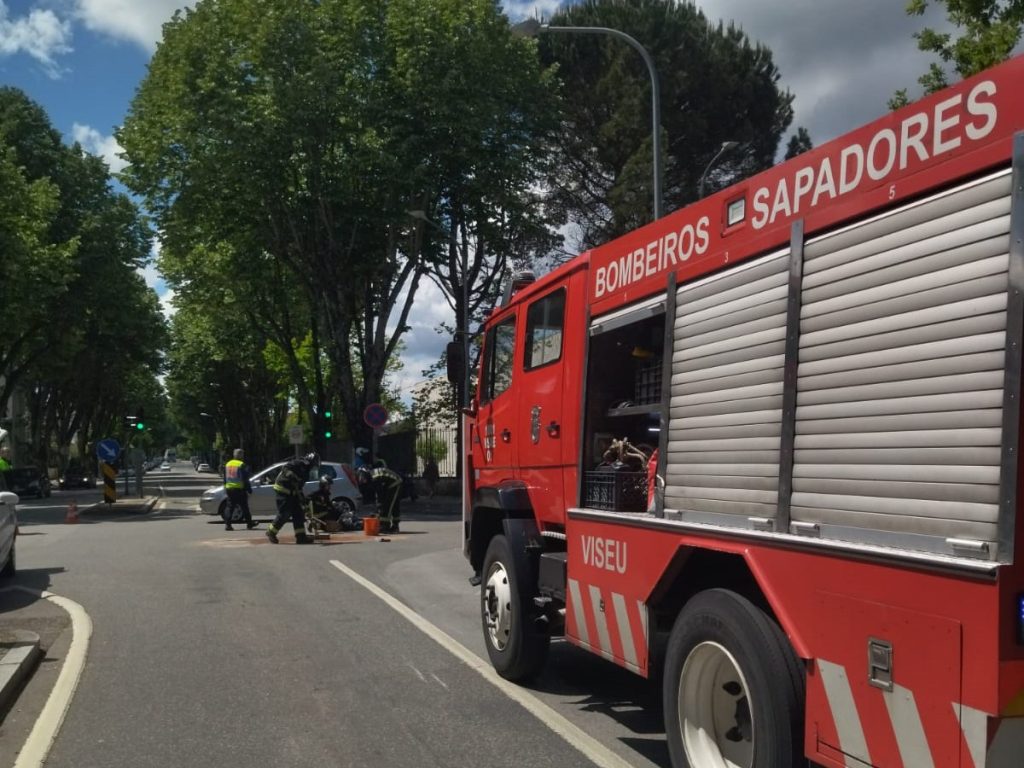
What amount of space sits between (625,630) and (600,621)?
0.34 metres

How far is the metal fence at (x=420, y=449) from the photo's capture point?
3647cm

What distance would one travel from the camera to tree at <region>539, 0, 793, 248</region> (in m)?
28.2

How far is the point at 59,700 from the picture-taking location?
6.47m

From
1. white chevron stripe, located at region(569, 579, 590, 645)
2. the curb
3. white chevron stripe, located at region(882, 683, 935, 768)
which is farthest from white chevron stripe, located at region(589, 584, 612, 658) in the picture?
the curb

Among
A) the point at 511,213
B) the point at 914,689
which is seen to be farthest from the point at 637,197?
the point at 914,689

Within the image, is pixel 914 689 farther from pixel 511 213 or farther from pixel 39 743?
pixel 511 213

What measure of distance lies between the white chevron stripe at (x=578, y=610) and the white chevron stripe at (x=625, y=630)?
47 cm

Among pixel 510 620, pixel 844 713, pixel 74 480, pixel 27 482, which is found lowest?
pixel 74 480

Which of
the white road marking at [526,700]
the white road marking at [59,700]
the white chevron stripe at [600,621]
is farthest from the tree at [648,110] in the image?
the white chevron stripe at [600,621]

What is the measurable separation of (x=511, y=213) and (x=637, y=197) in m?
3.82

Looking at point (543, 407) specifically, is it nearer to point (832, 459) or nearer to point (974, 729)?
point (832, 459)

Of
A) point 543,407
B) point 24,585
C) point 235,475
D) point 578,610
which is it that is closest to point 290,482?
point 24,585

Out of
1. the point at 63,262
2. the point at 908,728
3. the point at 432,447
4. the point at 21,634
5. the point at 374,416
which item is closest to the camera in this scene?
the point at 908,728

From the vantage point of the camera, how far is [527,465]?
22.3ft
